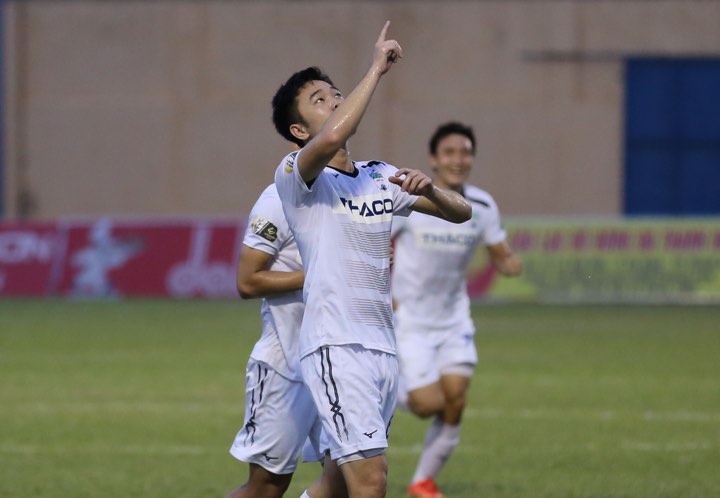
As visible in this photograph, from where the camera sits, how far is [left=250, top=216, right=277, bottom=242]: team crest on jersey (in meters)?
6.83

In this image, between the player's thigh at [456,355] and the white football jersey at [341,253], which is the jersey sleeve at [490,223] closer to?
the player's thigh at [456,355]

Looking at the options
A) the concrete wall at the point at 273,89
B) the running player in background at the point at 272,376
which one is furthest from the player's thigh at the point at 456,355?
the concrete wall at the point at 273,89

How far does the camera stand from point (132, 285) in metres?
28.0

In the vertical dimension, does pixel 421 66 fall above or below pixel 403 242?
above

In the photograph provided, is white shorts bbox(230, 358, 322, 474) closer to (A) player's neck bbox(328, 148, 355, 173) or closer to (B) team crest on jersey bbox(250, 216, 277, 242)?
(B) team crest on jersey bbox(250, 216, 277, 242)

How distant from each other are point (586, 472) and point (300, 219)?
183 inches

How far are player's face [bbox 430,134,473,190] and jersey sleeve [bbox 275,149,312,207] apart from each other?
3535 millimetres

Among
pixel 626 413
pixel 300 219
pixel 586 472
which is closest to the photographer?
pixel 300 219

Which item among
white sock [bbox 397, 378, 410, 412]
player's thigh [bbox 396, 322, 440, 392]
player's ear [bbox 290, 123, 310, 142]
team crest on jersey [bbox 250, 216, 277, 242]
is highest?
player's ear [bbox 290, 123, 310, 142]

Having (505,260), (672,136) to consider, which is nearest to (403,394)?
(505,260)

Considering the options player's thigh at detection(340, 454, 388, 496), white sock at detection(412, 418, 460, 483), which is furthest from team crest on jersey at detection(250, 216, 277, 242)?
white sock at detection(412, 418, 460, 483)

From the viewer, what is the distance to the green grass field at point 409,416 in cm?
979

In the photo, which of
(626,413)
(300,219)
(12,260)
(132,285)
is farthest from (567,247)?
(300,219)

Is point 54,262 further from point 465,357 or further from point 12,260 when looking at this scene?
point 465,357
